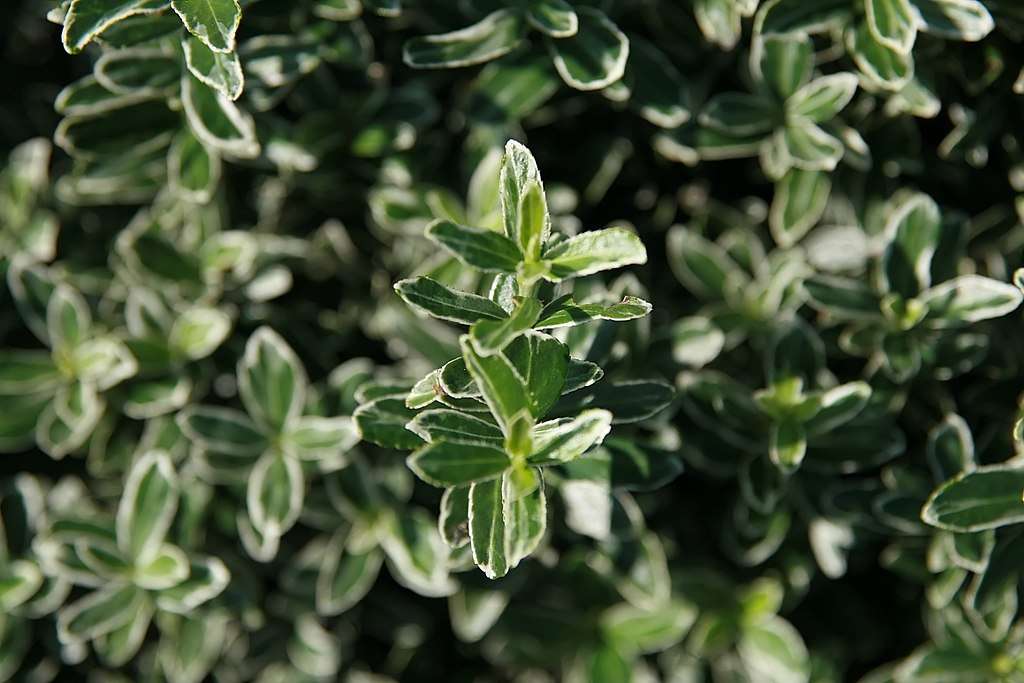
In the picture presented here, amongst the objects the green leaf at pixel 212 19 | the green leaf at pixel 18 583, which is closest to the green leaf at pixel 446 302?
the green leaf at pixel 212 19

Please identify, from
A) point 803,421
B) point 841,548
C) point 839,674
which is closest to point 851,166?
point 803,421

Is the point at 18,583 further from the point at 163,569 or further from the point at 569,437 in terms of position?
the point at 569,437

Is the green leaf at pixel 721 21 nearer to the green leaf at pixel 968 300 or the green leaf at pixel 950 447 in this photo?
the green leaf at pixel 968 300

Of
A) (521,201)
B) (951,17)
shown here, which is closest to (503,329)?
(521,201)

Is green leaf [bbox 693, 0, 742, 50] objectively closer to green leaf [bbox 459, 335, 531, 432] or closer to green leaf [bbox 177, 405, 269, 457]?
green leaf [bbox 459, 335, 531, 432]

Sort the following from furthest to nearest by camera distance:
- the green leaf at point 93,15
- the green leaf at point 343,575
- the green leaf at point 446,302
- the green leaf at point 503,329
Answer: the green leaf at point 343,575 < the green leaf at point 93,15 < the green leaf at point 446,302 < the green leaf at point 503,329

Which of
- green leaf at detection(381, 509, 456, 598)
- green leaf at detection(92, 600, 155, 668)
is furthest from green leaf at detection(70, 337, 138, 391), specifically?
green leaf at detection(381, 509, 456, 598)
